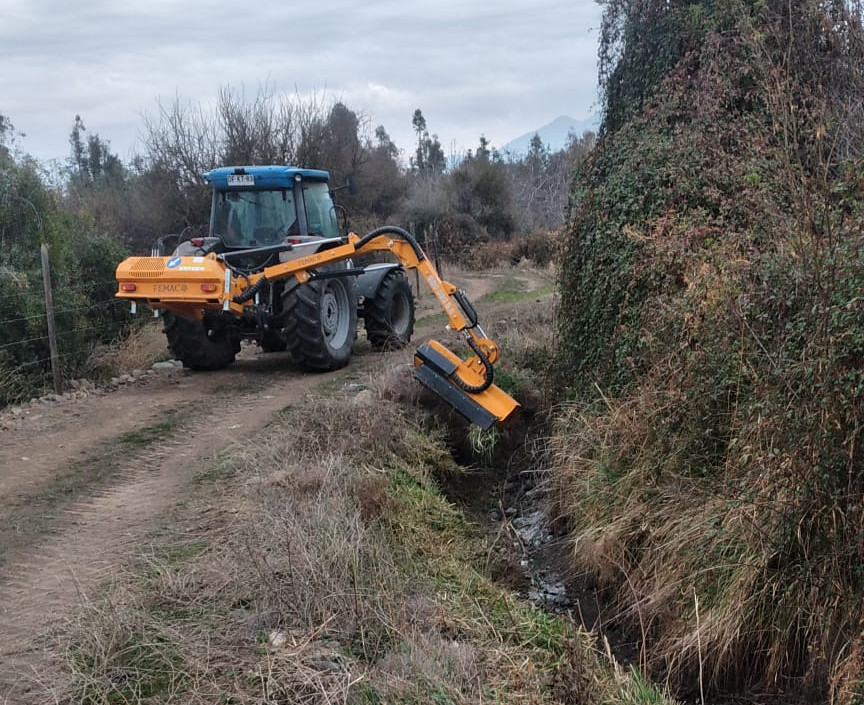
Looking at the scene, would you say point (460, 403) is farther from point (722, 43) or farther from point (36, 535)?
point (722, 43)

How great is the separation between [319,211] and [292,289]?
1955 millimetres

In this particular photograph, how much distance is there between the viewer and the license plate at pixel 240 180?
11163mm

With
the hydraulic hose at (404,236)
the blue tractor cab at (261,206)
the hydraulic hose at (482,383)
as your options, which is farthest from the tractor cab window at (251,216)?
the hydraulic hose at (482,383)

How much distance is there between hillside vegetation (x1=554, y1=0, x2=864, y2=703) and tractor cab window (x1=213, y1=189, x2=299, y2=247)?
388cm

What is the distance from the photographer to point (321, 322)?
1050cm

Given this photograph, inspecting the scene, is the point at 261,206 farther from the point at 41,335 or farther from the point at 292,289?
the point at 41,335

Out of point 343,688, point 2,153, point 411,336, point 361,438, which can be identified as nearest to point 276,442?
point 361,438

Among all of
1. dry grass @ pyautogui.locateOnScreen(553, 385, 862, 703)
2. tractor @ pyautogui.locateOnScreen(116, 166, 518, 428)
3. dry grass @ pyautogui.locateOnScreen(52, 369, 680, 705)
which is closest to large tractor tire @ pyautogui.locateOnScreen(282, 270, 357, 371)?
tractor @ pyautogui.locateOnScreen(116, 166, 518, 428)

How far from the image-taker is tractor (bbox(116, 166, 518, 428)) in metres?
8.34

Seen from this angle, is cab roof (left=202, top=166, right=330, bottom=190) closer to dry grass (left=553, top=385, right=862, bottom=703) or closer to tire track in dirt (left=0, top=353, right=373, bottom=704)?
tire track in dirt (left=0, top=353, right=373, bottom=704)

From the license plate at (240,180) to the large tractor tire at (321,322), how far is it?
1.67 meters

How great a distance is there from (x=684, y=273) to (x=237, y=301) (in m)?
4.87

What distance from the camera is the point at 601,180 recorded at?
386 inches

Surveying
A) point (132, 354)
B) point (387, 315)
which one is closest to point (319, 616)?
point (387, 315)
